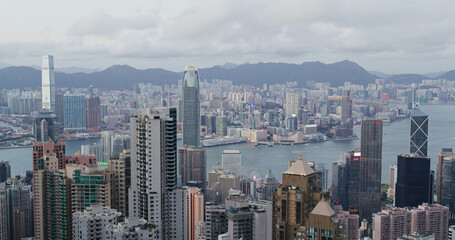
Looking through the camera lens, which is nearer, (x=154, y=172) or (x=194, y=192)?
(x=154, y=172)

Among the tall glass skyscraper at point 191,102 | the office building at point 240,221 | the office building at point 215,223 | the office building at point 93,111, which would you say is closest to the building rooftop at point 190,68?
the tall glass skyscraper at point 191,102

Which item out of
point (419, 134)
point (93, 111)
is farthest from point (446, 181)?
point (93, 111)

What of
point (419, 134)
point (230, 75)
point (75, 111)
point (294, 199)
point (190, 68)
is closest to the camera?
point (294, 199)

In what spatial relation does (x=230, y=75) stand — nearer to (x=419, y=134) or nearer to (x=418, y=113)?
(x=418, y=113)

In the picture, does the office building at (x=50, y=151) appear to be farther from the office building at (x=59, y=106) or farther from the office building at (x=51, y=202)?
the office building at (x=59, y=106)

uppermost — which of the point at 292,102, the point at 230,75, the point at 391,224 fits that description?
the point at 230,75

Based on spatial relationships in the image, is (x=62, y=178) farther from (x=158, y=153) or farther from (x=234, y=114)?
(x=234, y=114)

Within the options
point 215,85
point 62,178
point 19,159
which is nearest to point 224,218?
point 62,178
